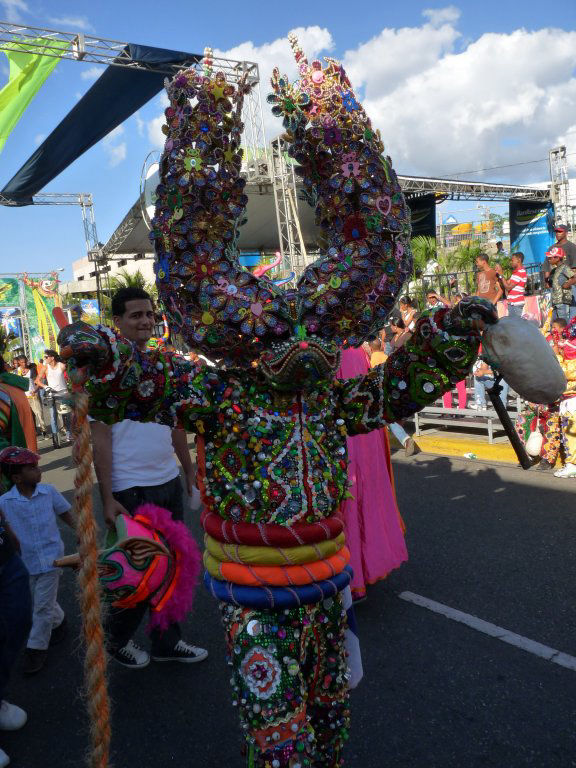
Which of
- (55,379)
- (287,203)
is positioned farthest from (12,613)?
(287,203)

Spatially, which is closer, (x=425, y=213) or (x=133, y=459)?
(x=133, y=459)

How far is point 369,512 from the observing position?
372 cm

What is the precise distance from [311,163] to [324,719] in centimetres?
171

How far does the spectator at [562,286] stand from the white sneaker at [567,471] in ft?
9.23

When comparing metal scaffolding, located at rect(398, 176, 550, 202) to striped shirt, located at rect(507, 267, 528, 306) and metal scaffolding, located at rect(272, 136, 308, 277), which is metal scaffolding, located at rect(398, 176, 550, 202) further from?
striped shirt, located at rect(507, 267, 528, 306)

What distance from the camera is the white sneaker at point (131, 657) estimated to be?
11.1 feet

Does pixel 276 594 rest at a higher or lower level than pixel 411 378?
lower

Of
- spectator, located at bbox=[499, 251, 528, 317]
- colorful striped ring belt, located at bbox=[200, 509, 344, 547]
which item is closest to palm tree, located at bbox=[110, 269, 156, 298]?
colorful striped ring belt, located at bbox=[200, 509, 344, 547]

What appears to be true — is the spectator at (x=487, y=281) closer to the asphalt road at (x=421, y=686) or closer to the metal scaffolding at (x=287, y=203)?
the metal scaffolding at (x=287, y=203)

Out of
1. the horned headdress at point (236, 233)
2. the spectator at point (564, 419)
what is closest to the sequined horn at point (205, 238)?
the horned headdress at point (236, 233)

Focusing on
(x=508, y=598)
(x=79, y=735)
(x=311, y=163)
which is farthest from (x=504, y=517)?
(x=311, y=163)

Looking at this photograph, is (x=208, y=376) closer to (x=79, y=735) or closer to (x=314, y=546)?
(x=314, y=546)

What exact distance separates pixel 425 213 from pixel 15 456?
2001cm

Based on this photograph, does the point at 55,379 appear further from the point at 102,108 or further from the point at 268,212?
the point at 268,212
